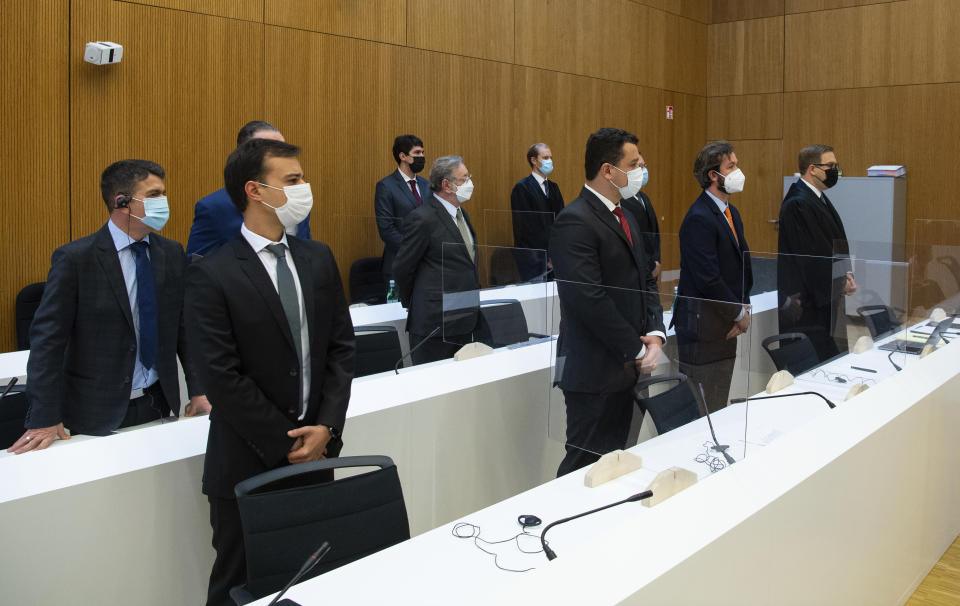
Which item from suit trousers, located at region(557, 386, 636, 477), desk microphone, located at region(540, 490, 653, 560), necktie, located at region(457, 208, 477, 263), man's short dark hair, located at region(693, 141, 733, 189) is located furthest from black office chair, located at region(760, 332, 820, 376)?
desk microphone, located at region(540, 490, 653, 560)

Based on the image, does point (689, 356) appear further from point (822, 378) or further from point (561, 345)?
point (822, 378)

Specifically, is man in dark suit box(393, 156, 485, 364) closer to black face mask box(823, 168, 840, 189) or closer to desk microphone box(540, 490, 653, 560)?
desk microphone box(540, 490, 653, 560)

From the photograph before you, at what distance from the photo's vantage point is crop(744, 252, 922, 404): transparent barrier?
12.6 ft

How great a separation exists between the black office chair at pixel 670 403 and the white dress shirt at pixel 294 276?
41.8 inches

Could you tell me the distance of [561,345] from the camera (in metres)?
3.02

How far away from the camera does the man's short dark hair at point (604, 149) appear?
10.7 feet

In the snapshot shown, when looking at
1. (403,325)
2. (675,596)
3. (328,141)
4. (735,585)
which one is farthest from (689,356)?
(328,141)

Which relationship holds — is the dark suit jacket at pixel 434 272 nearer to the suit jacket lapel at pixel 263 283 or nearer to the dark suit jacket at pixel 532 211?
the suit jacket lapel at pixel 263 283

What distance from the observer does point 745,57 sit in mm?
10758

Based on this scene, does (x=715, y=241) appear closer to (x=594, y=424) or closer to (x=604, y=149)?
(x=604, y=149)

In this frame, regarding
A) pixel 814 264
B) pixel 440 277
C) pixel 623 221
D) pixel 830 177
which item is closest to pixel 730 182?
pixel 814 264

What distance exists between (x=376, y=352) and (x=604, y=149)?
4.45 ft

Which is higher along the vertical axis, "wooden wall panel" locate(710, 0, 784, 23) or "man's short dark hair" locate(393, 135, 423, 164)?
"wooden wall panel" locate(710, 0, 784, 23)

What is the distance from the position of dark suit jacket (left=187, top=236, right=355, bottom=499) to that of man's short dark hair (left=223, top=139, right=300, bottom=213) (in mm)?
132
